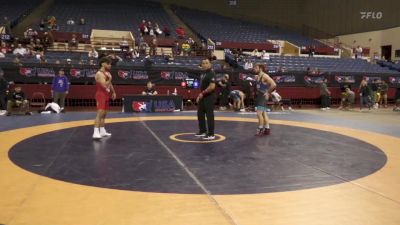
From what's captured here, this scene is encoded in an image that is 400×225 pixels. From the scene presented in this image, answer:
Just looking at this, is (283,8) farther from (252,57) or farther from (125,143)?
(125,143)

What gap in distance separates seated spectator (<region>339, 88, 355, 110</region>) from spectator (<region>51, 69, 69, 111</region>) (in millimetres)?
12175

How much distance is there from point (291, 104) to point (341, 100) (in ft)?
9.16

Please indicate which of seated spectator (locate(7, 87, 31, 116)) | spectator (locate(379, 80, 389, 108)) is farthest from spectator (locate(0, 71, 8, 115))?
spectator (locate(379, 80, 389, 108))

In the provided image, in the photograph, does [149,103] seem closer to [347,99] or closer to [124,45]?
[124,45]

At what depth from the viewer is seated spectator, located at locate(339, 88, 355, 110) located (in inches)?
698

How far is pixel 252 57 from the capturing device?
22.0 metres

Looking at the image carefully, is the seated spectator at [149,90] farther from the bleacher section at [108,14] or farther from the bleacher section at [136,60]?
the bleacher section at [108,14]

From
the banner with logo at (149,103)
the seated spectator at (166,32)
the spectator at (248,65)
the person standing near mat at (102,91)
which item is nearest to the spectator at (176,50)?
the seated spectator at (166,32)

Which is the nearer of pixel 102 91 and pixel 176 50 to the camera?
pixel 102 91

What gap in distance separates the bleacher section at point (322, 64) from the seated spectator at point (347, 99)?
3.38m

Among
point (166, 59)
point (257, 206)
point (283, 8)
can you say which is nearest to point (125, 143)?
point (257, 206)

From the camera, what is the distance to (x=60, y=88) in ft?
45.3

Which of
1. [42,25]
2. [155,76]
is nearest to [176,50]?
[155,76]

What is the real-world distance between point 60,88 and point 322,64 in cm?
1546
